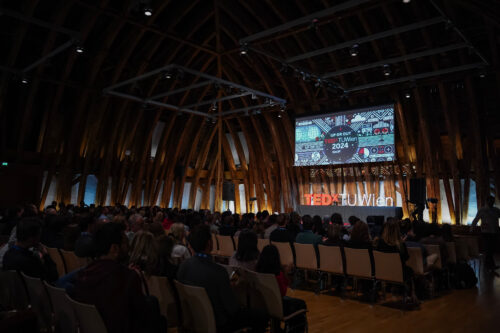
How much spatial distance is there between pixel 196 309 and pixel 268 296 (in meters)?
0.77

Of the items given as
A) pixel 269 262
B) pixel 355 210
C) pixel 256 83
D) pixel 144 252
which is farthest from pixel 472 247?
pixel 256 83

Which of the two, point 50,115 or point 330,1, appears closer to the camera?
point 330,1

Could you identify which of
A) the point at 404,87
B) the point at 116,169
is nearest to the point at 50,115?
the point at 116,169

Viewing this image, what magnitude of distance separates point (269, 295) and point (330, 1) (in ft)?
32.9

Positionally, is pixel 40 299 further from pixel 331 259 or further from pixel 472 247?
pixel 472 247

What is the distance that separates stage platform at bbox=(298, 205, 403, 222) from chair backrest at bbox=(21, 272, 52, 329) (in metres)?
9.94

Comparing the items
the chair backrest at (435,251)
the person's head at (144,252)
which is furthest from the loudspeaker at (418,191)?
the person's head at (144,252)

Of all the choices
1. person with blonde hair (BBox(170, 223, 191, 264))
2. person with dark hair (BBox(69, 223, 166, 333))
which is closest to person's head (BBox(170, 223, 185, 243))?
person with blonde hair (BBox(170, 223, 191, 264))

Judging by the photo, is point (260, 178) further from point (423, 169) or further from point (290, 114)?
point (423, 169)

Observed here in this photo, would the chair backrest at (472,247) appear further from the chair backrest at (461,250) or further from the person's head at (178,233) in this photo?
the person's head at (178,233)

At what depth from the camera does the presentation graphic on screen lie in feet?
39.5

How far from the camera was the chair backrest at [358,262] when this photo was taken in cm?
528

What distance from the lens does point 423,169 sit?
40.6 ft

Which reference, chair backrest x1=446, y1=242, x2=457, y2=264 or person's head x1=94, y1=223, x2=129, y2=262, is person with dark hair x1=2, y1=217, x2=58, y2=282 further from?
chair backrest x1=446, y1=242, x2=457, y2=264
